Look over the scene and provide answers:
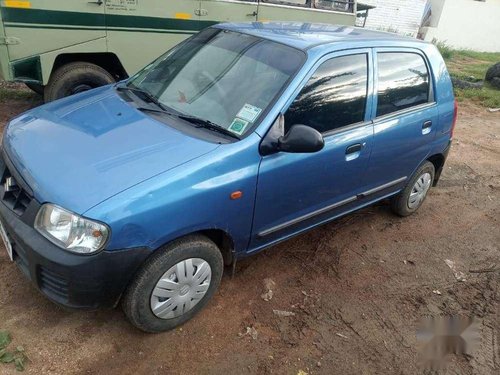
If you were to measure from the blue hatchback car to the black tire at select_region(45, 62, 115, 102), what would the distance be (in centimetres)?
207

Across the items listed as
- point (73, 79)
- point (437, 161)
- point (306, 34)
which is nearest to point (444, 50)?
point (437, 161)

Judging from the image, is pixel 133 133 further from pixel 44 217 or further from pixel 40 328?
pixel 40 328

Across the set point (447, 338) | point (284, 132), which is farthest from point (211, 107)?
point (447, 338)

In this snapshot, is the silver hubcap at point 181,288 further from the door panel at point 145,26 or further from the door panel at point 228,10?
the door panel at point 228,10

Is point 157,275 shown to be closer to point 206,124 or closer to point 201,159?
point 201,159

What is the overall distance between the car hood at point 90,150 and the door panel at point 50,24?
2.20 metres

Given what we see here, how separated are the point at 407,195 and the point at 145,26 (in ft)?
12.6

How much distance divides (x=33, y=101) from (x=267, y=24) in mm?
4355

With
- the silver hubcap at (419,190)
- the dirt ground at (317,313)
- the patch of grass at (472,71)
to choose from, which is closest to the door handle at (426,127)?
the silver hubcap at (419,190)

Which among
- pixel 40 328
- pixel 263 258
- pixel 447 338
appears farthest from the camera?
pixel 263 258

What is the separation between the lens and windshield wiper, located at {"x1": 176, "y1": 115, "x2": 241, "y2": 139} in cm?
273

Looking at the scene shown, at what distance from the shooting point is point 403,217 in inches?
178

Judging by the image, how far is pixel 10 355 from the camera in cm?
242

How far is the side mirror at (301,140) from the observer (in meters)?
2.62
